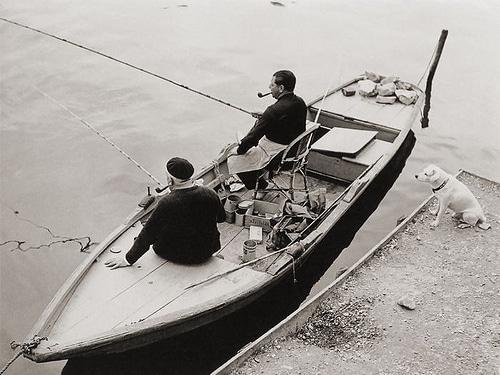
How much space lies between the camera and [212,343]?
783cm

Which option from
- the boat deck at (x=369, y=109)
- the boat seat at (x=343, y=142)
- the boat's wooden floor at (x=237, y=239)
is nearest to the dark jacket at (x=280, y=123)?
the boat's wooden floor at (x=237, y=239)

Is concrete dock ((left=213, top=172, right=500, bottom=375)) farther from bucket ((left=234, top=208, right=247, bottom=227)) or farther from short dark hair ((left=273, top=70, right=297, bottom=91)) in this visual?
short dark hair ((left=273, top=70, right=297, bottom=91))

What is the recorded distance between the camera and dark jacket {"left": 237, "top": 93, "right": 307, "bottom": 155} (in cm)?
873

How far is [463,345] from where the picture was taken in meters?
6.98

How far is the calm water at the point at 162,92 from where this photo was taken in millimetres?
Result: 10375

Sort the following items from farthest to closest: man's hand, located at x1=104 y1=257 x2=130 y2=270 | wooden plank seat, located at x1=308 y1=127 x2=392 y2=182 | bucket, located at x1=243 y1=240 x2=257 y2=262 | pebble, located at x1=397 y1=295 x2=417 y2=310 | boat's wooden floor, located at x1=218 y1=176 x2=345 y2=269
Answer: wooden plank seat, located at x1=308 y1=127 x2=392 y2=182 → boat's wooden floor, located at x1=218 y1=176 x2=345 y2=269 → bucket, located at x1=243 y1=240 x2=257 y2=262 → pebble, located at x1=397 y1=295 x2=417 y2=310 → man's hand, located at x1=104 y1=257 x2=130 y2=270

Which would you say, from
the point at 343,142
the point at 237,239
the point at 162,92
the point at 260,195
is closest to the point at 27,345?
the point at 237,239

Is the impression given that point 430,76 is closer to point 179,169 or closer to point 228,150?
point 228,150

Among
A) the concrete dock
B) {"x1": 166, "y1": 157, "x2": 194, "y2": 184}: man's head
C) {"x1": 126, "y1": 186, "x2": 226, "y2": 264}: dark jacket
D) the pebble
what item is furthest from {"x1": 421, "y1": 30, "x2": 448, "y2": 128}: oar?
{"x1": 166, "y1": 157, "x2": 194, "y2": 184}: man's head

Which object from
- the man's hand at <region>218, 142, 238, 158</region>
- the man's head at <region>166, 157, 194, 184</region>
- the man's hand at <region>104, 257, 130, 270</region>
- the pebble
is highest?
the man's head at <region>166, 157, 194, 184</region>

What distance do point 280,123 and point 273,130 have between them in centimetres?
17

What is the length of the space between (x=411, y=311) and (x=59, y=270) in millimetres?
5392

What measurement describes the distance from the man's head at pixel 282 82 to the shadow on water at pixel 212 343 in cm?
225

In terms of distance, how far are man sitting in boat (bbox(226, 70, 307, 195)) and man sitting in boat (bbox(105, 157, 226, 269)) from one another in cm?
181
